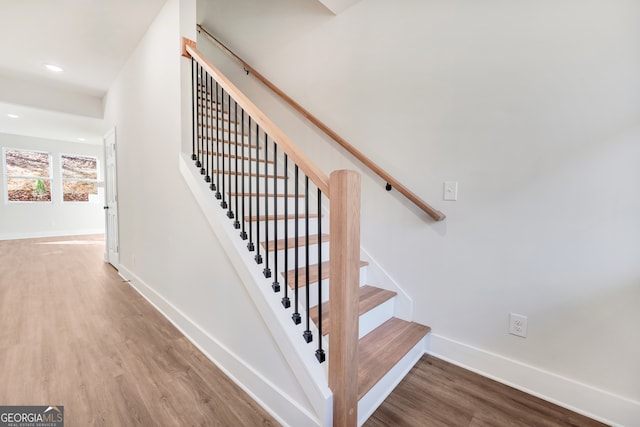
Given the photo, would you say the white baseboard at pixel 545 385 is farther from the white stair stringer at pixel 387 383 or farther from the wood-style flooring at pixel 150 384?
the white stair stringer at pixel 387 383

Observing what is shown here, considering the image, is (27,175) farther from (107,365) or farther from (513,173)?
(513,173)

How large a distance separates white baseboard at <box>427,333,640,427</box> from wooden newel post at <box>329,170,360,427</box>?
1.02 m

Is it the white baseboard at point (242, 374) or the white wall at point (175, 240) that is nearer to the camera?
the white baseboard at point (242, 374)

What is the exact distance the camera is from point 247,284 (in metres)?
1.48

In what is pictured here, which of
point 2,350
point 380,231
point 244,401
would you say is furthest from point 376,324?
point 2,350

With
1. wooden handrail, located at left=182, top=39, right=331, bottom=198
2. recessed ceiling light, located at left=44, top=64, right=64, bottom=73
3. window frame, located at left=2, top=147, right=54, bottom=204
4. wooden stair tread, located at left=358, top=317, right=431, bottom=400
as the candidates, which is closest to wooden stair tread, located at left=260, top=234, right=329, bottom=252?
wooden handrail, located at left=182, top=39, right=331, bottom=198

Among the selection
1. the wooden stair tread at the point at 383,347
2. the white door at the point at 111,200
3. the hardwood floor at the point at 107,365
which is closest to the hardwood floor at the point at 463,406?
the wooden stair tread at the point at 383,347

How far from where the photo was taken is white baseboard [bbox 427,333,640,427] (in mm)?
1311

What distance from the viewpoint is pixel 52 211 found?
276 inches

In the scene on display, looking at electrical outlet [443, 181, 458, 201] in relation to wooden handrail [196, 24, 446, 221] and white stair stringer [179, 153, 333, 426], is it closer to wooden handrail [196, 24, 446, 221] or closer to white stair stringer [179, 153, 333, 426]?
wooden handrail [196, 24, 446, 221]

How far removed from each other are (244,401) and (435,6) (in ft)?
8.84

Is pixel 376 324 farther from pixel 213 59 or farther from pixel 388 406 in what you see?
pixel 213 59

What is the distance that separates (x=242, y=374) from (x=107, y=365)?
0.92 meters

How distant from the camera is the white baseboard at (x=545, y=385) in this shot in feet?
4.30
